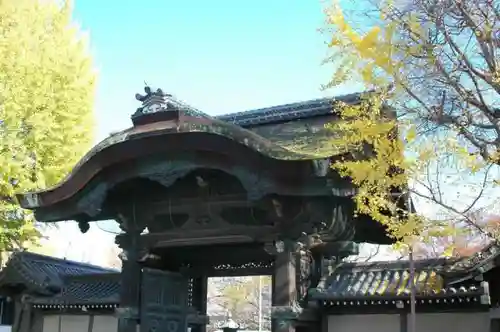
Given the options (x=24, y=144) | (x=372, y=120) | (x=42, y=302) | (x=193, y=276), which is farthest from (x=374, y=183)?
(x=24, y=144)

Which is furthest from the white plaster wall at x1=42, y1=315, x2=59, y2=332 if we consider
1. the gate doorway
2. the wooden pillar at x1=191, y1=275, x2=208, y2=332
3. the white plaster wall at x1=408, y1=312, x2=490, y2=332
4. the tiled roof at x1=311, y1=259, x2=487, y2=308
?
the gate doorway

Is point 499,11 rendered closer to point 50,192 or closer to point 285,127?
point 285,127

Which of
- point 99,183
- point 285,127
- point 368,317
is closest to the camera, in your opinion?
point 99,183

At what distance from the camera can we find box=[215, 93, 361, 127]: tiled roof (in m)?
9.71

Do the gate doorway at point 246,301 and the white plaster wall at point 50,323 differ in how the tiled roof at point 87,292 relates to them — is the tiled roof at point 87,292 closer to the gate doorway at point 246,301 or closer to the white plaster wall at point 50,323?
the white plaster wall at point 50,323

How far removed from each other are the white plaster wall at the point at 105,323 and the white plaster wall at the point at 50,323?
114cm

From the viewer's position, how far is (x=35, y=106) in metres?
13.9

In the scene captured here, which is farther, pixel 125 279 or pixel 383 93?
pixel 125 279

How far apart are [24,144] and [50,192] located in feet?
18.4

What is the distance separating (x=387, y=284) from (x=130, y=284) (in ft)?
13.4

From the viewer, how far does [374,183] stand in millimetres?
6703

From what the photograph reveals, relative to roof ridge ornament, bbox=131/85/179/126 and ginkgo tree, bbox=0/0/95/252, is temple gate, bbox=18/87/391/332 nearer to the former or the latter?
roof ridge ornament, bbox=131/85/179/126

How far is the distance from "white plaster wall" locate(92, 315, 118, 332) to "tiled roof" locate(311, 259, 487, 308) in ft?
16.9

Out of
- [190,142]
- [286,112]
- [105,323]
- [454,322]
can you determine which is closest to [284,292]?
[190,142]
